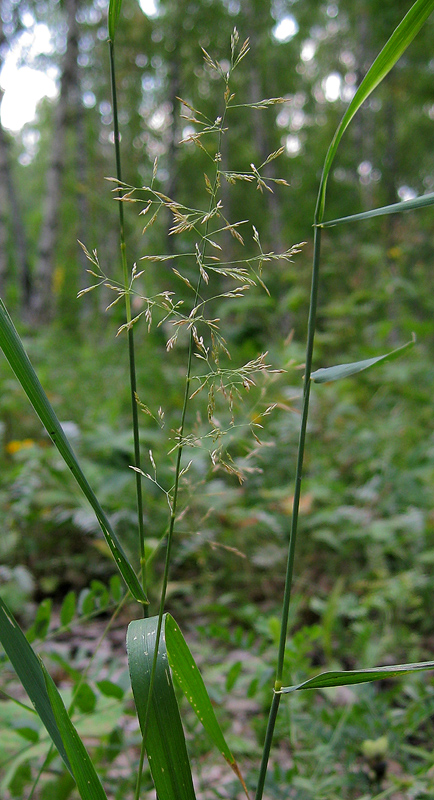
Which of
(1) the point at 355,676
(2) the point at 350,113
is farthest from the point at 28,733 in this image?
(2) the point at 350,113

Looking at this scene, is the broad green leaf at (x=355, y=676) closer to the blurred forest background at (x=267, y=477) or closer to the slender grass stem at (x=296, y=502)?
the slender grass stem at (x=296, y=502)

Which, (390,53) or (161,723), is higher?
(390,53)

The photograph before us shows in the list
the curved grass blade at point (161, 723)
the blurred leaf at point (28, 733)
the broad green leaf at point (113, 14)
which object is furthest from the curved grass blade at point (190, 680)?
the broad green leaf at point (113, 14)

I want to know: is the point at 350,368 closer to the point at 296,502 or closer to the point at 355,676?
the point at 296,502

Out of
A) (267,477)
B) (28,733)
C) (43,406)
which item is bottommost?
(267,477)

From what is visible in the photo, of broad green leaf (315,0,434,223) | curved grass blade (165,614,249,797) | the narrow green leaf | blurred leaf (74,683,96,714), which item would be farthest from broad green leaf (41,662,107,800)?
broad green leaf (315,0,434,223)

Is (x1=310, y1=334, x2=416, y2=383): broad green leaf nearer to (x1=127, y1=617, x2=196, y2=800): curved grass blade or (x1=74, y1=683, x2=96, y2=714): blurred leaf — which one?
(x1=127, y1=617, x2=196, y2=800): curved grass blade
